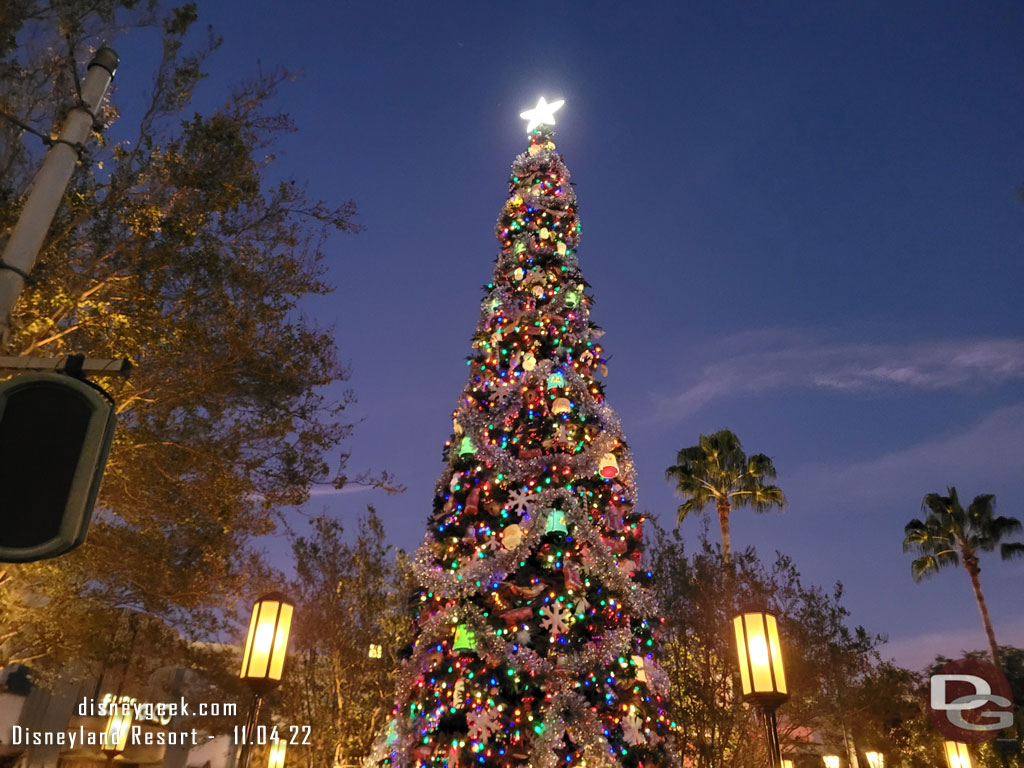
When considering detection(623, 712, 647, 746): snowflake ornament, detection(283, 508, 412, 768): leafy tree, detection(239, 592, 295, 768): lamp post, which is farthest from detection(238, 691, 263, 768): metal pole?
detection(283, 508, 412, 768): leafy tree

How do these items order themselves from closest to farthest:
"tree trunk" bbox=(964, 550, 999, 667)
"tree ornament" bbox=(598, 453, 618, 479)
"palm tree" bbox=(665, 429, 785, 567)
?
"tree ornament" bbox=(598, 453, 618, 479) < "palm tree" bbox=(665, 429, 785, 567) < "tree trunk" bbox=(964, 550, 999, 667)

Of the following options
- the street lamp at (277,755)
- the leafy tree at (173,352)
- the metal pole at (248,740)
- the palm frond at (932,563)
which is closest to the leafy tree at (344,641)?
the street lamp at (277,755)

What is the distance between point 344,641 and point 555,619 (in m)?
9.12

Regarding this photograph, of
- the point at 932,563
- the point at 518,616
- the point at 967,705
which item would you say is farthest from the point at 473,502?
the point at 932,563

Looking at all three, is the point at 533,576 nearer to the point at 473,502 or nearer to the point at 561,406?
the point at 473,502

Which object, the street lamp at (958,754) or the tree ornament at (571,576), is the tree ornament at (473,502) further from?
the street lamp at (958,754)

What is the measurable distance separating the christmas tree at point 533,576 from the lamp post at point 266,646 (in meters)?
1.60

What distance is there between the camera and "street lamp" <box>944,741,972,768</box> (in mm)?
12273

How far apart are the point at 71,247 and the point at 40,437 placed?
695cm

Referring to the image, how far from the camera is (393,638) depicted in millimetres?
13914

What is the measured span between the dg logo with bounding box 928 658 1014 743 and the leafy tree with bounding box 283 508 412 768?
38.7 feet

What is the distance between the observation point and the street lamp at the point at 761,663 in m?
4.32

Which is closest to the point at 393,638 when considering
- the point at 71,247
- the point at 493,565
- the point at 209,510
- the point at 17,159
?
the point at 209,510

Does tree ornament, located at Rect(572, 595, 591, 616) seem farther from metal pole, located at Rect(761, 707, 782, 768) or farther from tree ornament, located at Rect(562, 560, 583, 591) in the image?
metal pole, located at Rect(761, 707, 782, 768)
